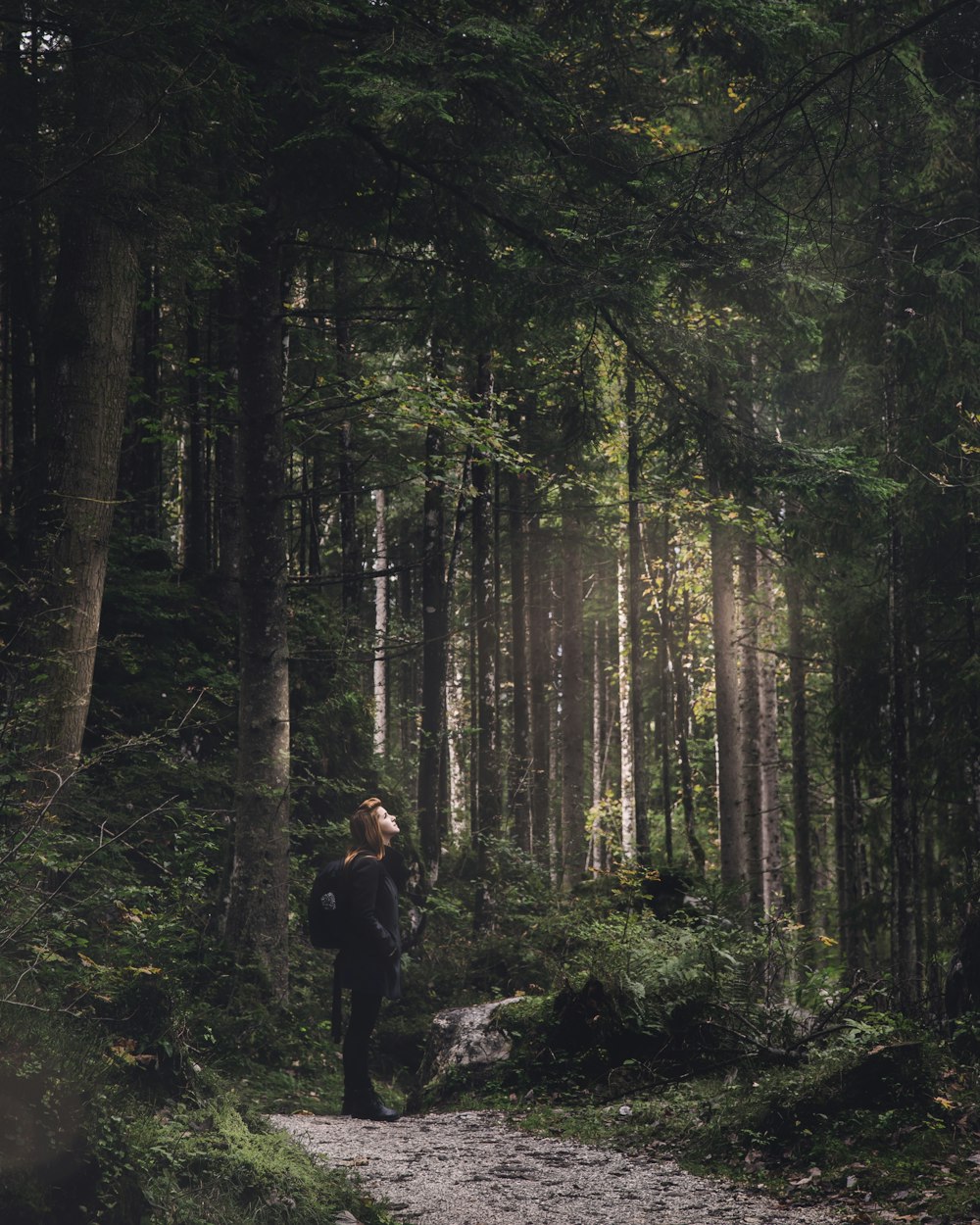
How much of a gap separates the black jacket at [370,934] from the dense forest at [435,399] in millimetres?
1364

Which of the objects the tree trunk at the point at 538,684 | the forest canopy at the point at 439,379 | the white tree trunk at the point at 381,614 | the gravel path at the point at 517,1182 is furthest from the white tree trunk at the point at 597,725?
the gravel path at the point at 517,1182

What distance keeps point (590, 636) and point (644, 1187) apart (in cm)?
2580

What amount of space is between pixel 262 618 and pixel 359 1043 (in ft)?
13.9

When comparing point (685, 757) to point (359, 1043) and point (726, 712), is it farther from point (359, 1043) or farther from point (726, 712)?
point (359, 1043)

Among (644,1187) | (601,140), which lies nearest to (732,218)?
(601,140)

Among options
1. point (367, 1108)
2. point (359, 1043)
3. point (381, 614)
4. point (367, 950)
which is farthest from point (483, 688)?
point (367, 1108)

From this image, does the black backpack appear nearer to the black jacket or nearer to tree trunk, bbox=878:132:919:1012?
the black jacket

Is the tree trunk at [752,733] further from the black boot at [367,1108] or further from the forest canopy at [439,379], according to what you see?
the black boot at [367,1108]

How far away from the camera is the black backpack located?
856 cm

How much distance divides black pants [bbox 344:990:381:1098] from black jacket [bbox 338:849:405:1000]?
103 mm

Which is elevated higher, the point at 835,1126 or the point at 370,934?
the point at 370,934

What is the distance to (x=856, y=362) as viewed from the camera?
1453cm

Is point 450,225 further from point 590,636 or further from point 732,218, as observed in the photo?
point 590,636

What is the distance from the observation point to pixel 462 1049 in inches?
373
